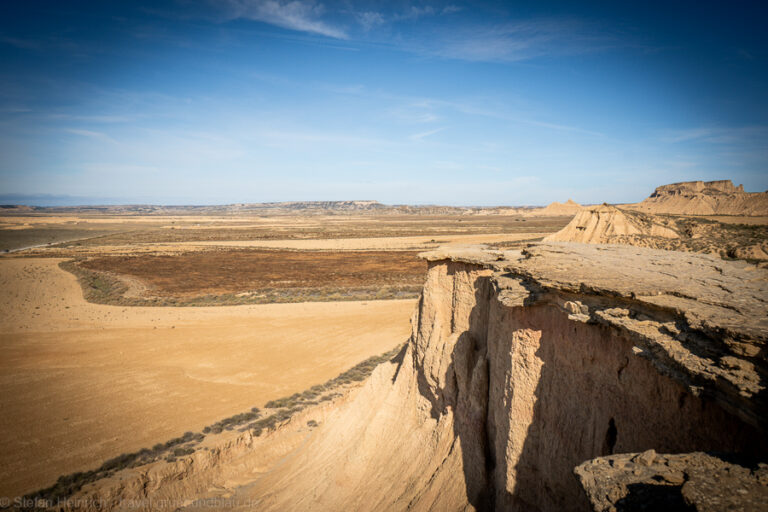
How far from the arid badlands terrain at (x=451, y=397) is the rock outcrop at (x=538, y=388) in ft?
0.09

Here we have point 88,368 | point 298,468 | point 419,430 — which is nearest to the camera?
point 419,430

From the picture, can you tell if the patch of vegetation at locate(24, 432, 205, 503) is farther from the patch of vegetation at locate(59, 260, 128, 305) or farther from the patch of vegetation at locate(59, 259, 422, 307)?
the patch of vegetation at locate(59, 260, 128, 305)

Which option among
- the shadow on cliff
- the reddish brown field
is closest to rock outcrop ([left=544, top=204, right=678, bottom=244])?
the reddish brown field

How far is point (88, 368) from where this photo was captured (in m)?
15.4

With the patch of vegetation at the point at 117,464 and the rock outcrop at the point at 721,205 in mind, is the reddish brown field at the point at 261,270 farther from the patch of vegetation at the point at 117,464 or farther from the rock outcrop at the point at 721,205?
the rock outcrop at the point at 721,205

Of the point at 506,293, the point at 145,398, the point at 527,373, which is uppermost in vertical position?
the point at 506,293

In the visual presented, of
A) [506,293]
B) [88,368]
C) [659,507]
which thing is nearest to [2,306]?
[88,368]

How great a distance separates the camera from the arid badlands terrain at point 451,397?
333cm

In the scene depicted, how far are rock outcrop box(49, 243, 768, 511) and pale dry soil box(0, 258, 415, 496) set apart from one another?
9.78 ft

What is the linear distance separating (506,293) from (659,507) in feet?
10.9

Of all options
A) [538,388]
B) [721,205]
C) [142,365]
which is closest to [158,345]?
[142,365]

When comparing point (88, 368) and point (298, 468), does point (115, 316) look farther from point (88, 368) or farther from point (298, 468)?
point (298, 468)

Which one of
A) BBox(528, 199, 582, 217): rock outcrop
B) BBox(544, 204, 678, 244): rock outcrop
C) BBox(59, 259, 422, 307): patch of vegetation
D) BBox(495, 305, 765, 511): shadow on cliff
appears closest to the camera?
BBox(495, 305, 765, 511): shadow on cliff

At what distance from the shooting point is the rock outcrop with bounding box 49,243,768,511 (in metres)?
3.50
